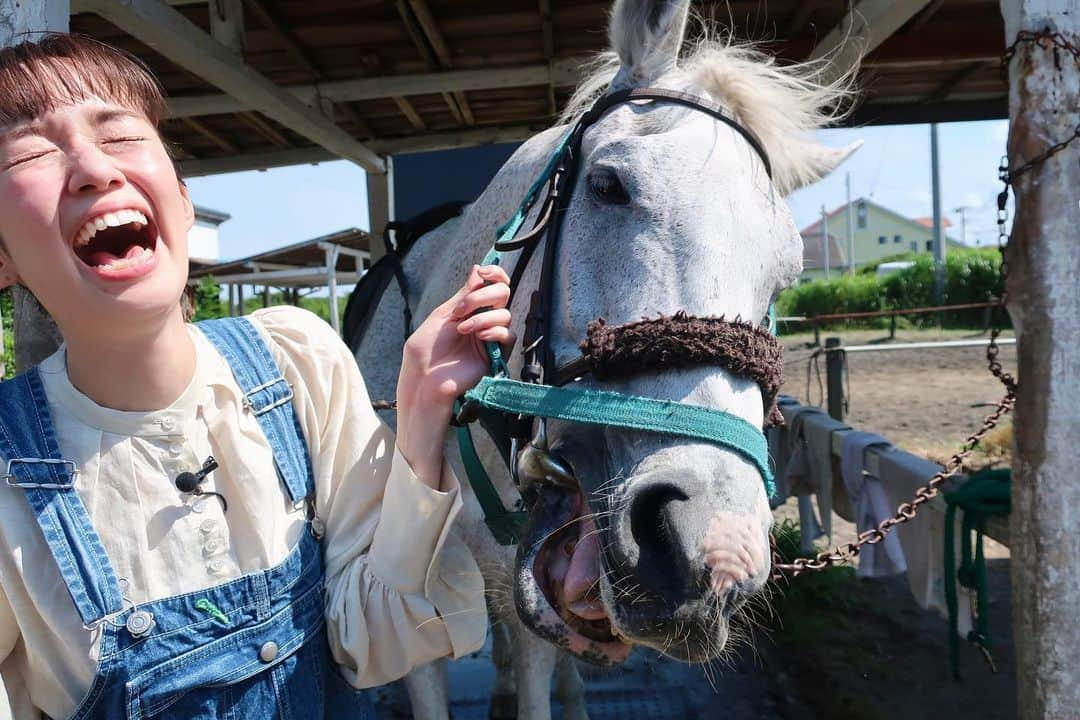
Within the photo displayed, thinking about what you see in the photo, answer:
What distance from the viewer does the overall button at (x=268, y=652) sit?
1117 mm

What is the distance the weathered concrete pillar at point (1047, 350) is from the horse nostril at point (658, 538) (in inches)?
66.3

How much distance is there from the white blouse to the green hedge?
26.0 m

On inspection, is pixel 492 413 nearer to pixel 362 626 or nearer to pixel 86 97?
pixel 362 626

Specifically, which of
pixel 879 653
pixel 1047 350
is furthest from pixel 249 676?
pixel 879 653

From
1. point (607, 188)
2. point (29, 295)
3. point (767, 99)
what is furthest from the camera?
point (29, 295)

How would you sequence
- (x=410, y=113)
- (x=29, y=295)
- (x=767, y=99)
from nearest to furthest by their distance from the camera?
(x=767, y=99)
(x=29, y=295)
(x=410, y=113)

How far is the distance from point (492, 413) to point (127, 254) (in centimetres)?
68

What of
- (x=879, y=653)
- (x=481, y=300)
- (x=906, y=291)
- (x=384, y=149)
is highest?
(x=384, y=149)

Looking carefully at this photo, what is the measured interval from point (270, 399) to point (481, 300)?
412mm

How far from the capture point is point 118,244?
1145 mm

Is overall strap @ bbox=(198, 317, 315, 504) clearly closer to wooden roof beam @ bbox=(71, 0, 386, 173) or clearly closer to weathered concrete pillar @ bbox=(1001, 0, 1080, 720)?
wooden roof beam @ bbox=(71, 0, 386, 173)

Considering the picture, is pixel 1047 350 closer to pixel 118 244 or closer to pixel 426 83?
pixel 118 244

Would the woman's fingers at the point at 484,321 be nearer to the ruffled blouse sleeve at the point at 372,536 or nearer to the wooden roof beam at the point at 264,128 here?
the ruffled blouse sleeve at the point at 372,536

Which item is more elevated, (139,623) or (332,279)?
(332,279)
